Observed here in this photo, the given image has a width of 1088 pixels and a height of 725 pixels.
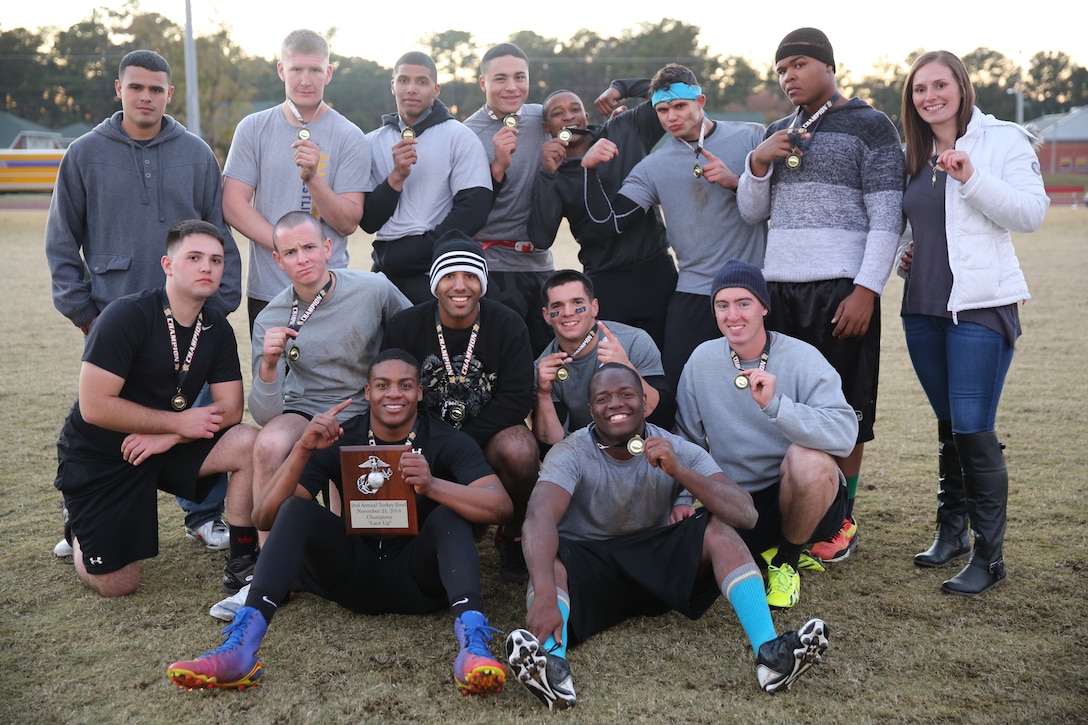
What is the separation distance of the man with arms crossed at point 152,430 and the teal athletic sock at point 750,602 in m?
2.27

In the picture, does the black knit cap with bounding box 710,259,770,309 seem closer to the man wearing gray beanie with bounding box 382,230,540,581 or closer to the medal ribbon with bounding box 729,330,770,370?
the medal ribbon with bounding box 729,330,770,370

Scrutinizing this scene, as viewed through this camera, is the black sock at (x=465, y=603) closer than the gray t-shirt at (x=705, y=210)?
Yes

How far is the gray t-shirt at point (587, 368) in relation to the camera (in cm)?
513

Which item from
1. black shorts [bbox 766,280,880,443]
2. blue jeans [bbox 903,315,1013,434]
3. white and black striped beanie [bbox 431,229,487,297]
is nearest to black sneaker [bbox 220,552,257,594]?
white and black striped beanie [bbox 431,229,487,297]

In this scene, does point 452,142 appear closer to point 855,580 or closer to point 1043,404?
point 855,580

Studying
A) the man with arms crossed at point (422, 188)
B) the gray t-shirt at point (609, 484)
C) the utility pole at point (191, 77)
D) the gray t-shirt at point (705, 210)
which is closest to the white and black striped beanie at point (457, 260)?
the man with arms crossed at point (422, 188)

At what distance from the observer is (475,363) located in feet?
16.2

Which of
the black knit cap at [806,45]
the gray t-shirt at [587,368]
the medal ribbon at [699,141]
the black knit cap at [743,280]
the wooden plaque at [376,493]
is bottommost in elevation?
the wooden plaque at [376,493]

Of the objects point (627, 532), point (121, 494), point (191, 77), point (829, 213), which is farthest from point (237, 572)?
point (191, 77)

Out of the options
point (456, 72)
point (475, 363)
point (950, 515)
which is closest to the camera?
point (475, 363)

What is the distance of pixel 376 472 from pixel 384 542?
44 cm

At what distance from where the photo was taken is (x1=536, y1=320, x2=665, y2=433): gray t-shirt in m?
5.13

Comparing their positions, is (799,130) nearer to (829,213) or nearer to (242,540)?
(829,213)

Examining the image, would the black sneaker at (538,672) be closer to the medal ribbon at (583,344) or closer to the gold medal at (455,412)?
the gold medal at (455,412)
